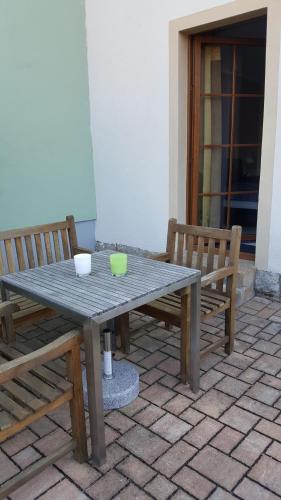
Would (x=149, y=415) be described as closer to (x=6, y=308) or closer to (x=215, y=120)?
(x=6, y=308)

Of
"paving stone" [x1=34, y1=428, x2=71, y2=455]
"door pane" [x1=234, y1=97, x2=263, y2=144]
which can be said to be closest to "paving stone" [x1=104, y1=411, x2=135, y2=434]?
"paving stone" [x1=34, y1=428, x2=71, y2=455]

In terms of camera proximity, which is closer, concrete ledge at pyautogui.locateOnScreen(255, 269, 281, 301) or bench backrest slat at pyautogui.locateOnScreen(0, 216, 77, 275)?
bench backrest slat at pyautogui.locateOnScreen(0, 216, 77, 275)

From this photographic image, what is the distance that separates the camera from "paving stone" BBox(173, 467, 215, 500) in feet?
4.88

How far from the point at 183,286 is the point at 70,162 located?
103 inches

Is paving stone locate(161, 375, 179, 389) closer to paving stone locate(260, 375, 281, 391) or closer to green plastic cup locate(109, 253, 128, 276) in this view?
paving stone locate(260, 375, 281, 391)

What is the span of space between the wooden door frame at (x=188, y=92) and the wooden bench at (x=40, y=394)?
220cm

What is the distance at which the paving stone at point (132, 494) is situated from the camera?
1.48 m

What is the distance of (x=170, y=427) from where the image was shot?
1.85 m

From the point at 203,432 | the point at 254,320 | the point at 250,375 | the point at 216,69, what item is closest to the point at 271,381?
the point at 250,375

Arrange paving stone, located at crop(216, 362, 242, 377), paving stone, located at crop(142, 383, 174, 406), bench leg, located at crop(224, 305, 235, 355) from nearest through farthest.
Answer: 1. paving stone, located at crop(142, 383, 174, 406)
2. paving stone, located at crop(216, 362, 242, 377)
3. bench leg, located at crop(224, 305, 235, 355)

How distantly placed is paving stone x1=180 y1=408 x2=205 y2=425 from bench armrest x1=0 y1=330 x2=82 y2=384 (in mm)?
807

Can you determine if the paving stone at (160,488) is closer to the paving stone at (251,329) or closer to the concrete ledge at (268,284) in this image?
the paving stone at (251,329)

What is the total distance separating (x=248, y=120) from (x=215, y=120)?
41cm

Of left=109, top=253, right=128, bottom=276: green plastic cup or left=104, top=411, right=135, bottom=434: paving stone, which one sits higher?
left=109, top=253, right=128, bottom=276: green plastic cup
